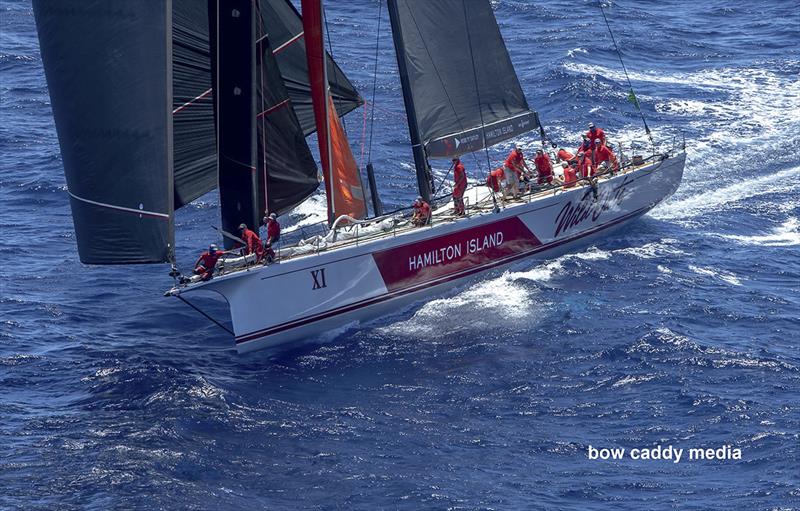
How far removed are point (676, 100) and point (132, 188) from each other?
28587 millimetres

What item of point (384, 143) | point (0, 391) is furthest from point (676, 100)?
point (0, 391)

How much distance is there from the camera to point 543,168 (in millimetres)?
39969

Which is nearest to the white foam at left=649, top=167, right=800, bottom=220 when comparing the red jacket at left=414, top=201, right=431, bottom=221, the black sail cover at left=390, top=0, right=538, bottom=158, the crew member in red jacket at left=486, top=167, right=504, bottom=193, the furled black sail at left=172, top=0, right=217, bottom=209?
the black sail cover at left=390, top=0, right=538, bottom=158

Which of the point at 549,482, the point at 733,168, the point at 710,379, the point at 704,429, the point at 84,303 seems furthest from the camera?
the point at 733,168

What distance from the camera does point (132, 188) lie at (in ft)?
98.9

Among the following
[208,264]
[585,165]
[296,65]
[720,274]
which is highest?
[296,65]

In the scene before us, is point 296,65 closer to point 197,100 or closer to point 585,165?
point 197,100

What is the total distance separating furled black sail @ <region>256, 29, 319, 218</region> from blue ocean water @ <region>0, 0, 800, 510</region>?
4.27 meters

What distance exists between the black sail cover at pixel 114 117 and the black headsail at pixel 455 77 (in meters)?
9.40

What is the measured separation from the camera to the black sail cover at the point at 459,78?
37.1 m

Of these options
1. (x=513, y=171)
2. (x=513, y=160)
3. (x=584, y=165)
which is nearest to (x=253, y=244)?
(x=513, y=171)

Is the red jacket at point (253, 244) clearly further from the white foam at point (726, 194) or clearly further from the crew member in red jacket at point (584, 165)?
the white foam at point (726, 194)

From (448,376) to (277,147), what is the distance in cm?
838

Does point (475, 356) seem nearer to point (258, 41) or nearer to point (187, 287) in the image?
point (187, 287)
